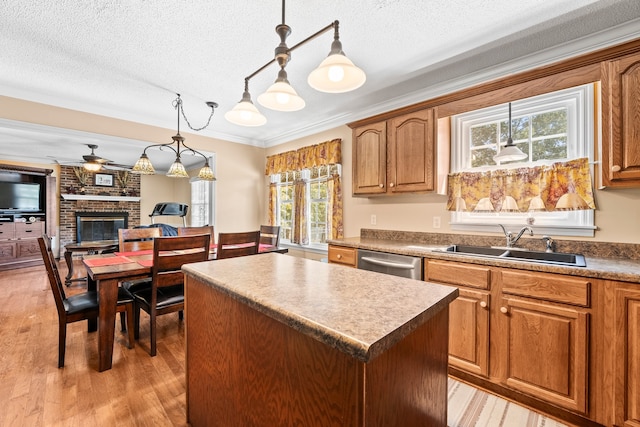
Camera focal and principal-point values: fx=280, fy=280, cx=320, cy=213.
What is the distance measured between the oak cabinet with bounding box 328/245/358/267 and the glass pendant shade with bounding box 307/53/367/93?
157cm

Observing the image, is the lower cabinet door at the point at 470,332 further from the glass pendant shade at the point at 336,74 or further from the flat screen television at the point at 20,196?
the flat screen television at the point at 20,196

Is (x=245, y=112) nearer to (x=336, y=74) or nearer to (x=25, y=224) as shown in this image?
(x=336, y=74)

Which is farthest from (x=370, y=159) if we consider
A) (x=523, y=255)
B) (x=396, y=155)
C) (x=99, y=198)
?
(x=99, y=198)

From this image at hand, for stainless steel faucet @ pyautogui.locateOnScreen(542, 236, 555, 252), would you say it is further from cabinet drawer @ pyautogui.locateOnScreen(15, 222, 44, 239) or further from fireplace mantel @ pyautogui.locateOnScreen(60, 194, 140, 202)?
fireplace mantel @ pyautogui.locateOnScreen(60, 194, 140, 202)

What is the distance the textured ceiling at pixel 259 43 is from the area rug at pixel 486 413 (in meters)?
2.46

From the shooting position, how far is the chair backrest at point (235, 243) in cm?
247

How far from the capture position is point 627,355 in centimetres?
141

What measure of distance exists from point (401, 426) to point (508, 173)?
224cm

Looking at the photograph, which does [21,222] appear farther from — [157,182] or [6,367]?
[6,367]

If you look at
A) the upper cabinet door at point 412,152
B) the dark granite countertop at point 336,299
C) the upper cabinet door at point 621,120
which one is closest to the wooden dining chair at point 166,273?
the dark granite countertop at point 336,299

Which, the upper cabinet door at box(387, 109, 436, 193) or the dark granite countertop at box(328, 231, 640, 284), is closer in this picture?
the dark granite countertop at box(328, 231, 640, 284)

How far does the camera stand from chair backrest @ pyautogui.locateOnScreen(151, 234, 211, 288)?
7.05 feet

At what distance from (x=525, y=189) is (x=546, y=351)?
3.95 feet

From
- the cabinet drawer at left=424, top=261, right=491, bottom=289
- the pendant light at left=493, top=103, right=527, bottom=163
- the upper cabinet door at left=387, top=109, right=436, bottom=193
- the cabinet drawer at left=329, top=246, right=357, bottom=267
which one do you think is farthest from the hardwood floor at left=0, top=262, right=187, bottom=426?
the pendant light at left=493, top=103, right=527, bottom=163
